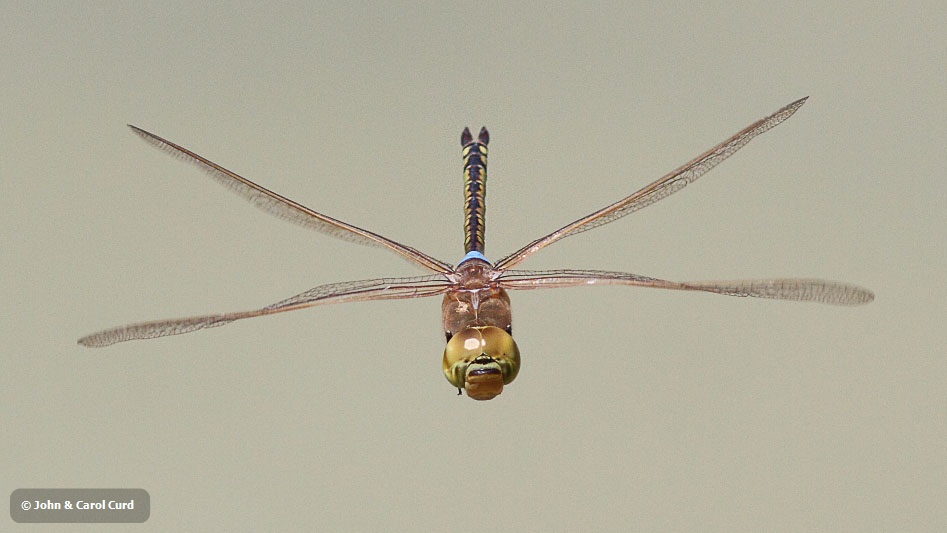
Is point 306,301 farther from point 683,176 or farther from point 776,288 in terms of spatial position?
point 683,176

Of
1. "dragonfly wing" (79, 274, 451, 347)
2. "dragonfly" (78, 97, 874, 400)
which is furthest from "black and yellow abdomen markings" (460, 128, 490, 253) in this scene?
"dragonfly wing" (79, 274, 451, 347)

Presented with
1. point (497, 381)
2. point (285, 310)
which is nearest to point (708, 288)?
point (497, 381)

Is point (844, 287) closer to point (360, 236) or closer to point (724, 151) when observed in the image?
point (724, 151)

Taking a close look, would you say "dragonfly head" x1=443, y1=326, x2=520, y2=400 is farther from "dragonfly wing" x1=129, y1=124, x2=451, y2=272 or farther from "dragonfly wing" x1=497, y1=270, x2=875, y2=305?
"dragonfly wing" x1=129, y1=124, x2=451, y2=272

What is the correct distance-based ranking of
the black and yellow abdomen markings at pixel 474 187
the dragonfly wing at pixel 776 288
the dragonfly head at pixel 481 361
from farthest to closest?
the black and yellow abdomen markings at pixel 474 187 → the dragonfly head at pixel 481 361 → the dragonfly wing at pixel 776 288

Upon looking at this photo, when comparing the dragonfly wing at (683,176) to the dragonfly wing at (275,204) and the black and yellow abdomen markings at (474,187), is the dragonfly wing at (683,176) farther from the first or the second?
the dragonfly wing at (275,204)

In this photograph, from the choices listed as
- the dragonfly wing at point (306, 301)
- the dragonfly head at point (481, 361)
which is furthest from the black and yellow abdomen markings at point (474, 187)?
the dragonfly head at point (481, 361)
